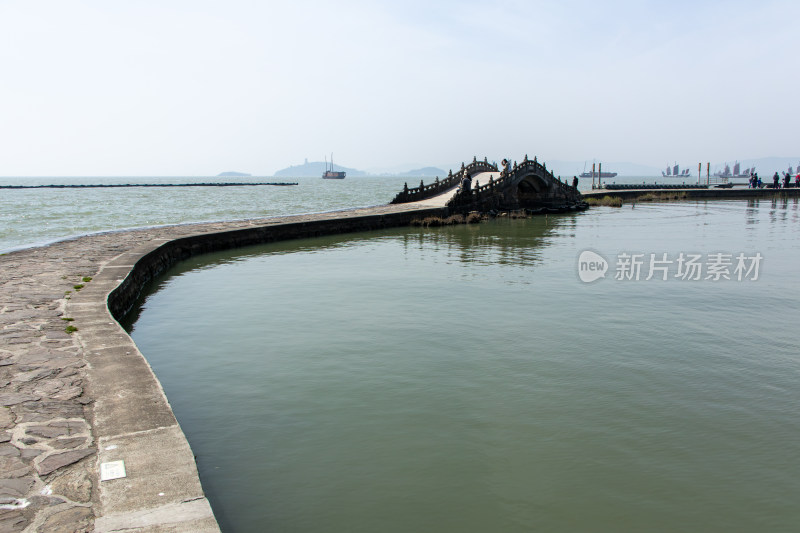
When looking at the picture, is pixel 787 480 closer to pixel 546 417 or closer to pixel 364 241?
pixel 546 417

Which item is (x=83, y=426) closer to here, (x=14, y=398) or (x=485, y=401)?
(x=14, y=398)

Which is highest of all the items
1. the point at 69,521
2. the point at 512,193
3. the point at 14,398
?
the point at 512,193

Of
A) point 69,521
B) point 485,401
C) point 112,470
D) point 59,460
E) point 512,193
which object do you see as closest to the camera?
point 69,521

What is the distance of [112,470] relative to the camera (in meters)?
3.83

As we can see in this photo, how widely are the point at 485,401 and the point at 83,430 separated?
12.5 ft

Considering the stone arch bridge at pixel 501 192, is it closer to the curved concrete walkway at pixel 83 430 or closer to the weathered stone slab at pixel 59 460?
the curved concrete walkway at pixel 83 430

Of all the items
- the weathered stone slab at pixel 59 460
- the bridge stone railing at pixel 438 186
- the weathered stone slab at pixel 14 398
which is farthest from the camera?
the bridge stone railing at pixel 438 186

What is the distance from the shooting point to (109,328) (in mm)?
7199

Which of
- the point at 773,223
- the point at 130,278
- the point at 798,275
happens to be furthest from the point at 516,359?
the point at 773,223

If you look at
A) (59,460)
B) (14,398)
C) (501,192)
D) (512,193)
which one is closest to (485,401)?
(59,460)

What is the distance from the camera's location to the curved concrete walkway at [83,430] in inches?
134

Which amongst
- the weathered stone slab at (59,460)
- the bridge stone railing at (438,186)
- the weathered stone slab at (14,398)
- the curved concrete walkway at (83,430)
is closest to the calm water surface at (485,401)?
the curved concrete walkway at (83,430)

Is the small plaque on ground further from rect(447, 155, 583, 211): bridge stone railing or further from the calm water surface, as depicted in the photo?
rect(447, 155, 583, 211): bridge stone railing

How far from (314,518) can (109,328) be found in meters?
4.40
